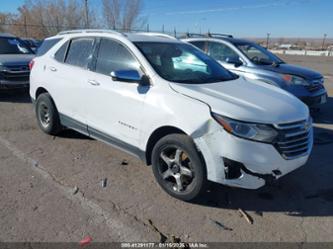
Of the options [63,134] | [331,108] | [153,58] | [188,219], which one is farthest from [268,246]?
[331,108]

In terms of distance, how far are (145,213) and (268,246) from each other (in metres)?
1.23

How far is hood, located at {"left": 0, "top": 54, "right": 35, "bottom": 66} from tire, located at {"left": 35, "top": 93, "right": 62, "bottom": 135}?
3709mm

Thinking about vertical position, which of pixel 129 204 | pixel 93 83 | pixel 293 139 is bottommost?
pixel 129 204

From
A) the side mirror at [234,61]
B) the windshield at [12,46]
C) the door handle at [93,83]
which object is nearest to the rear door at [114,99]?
the door handle at [93,83]

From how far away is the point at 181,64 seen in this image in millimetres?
4402

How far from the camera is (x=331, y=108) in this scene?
833 centimetres

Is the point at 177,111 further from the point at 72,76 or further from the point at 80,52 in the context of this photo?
the point at 80,52

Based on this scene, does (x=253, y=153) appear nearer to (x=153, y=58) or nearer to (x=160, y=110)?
(x=160, y=110)

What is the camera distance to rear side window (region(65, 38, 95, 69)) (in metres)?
4.65

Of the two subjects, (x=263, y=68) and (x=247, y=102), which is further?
(x=263, y=68)

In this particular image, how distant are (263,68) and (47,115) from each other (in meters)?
4.76

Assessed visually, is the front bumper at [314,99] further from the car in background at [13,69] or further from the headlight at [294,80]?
the car in background at [13,69]

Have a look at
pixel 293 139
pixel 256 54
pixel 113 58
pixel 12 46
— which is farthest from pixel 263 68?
pixel 12 46

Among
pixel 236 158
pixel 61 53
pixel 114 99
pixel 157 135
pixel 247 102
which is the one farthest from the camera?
pixel 61 53
